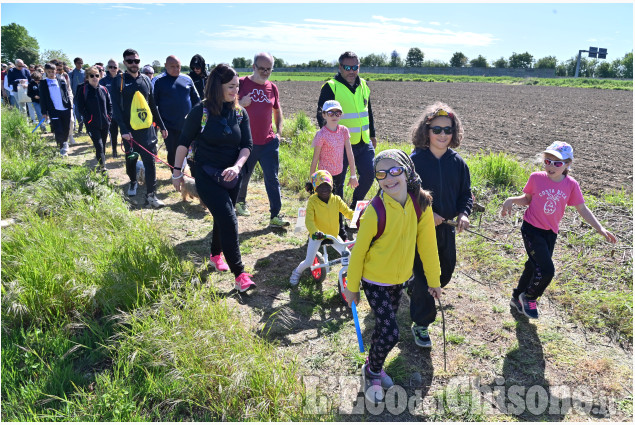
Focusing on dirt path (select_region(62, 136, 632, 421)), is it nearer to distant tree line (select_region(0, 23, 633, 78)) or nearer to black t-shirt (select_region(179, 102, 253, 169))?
black t-shirt (select_region(179, 102, 253, 169))

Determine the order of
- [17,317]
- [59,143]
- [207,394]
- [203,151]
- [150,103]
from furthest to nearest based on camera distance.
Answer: [59,143] → [150,103] → [203,151] → [17,317] → [207,394]

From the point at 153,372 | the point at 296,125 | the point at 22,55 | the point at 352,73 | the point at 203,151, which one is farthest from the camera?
the point at 22,55

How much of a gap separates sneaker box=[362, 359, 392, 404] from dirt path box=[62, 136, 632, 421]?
73 millimetres

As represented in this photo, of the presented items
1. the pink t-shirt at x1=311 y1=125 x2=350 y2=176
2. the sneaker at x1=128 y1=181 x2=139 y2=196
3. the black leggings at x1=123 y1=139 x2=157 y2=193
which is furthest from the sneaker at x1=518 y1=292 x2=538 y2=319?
the sneaker at x1=128 y1=181 x2=139 y2=196

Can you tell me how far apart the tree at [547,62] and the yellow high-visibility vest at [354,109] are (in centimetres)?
11812

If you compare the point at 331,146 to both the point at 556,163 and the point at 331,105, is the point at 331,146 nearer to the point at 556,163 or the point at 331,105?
the point at 331,105

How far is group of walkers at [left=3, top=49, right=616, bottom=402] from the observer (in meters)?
2.72

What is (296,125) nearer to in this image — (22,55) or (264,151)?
(264,151)

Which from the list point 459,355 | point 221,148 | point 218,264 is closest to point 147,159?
point 218,264

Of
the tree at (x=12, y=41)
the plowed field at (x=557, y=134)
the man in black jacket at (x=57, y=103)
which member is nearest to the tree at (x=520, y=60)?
the plowed field at (x=557, y=134)

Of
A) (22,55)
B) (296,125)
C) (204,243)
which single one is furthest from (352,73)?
(22,55)

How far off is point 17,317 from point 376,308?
2912 mm

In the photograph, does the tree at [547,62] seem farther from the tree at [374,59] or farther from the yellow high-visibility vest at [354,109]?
the yellow high-visibility vest at [354,109]

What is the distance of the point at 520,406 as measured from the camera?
2.82 m
